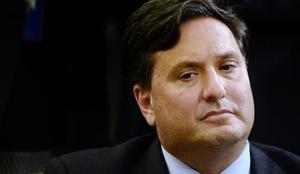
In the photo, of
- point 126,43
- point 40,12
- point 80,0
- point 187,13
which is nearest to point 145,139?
point 126,43

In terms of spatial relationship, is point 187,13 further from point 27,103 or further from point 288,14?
point 27,103

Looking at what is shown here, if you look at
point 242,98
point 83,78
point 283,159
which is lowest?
point 83,78

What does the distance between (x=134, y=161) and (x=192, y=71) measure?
327 mm

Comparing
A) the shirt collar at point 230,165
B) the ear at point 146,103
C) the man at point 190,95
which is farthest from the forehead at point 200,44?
the shirt collar at point 230,165

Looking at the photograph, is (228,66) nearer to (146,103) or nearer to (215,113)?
(215,113)

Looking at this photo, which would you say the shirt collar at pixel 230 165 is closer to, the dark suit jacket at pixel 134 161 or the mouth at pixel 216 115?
the dark suit jacket at pixel 134 161

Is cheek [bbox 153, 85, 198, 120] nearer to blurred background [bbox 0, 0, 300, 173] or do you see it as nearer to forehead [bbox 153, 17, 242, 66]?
forehead [bbox 153, 17, 242, 66]

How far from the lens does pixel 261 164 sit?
5.13ft

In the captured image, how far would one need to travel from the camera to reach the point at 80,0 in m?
2.36

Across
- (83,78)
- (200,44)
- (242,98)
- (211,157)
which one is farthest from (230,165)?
(83,78)

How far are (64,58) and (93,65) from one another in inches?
5.8

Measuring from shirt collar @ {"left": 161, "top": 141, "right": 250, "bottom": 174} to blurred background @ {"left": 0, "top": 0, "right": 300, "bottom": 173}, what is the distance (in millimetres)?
606

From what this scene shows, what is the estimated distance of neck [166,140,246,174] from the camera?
1431 millimetres

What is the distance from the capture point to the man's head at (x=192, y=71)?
1.39 m
